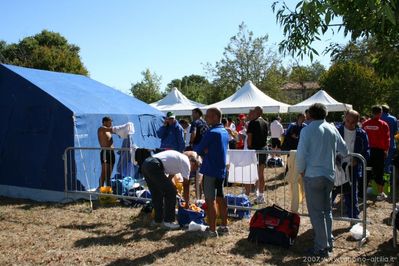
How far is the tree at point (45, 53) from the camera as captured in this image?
4225 centimetres

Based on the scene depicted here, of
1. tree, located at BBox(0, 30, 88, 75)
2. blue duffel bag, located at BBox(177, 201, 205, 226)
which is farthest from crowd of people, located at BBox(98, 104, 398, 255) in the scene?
tree, located at BBox(0, 30, 88, 75)

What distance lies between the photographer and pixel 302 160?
5.66 meters

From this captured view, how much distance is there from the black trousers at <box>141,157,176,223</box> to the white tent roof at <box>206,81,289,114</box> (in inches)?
482

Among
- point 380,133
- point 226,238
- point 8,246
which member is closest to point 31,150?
point 8,246

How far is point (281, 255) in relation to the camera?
19.1 feet

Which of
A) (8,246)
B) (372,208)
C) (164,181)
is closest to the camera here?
(8,246)

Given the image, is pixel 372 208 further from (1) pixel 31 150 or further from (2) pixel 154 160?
(1) pixel 31 150

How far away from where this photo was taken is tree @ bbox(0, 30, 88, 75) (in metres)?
42.2

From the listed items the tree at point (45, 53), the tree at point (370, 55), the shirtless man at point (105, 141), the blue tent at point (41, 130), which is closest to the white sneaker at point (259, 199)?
the shirtless man at point (105, 141)

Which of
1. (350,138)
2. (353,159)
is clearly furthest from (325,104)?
(353,159)

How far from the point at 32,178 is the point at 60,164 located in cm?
90

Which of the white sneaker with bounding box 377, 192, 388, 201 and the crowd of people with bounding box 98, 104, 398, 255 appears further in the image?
the white sneaker with bounding box 377, 192, 388, 201

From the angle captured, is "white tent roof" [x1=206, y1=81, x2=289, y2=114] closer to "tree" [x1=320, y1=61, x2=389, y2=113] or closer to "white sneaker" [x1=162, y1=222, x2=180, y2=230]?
"white sneaker" [x1=162, y1=222, x2=180, y2=230]

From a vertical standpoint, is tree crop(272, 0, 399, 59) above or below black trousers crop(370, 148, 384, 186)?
above
